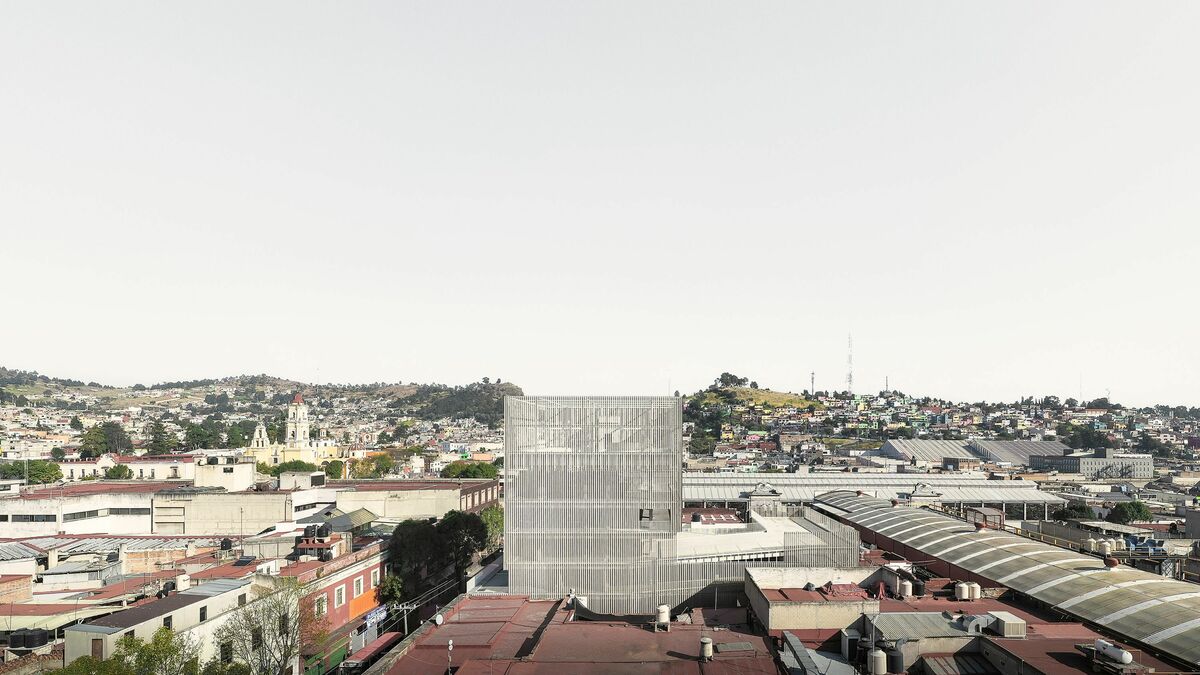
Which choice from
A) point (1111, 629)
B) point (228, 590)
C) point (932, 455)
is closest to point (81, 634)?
point (228, 590)

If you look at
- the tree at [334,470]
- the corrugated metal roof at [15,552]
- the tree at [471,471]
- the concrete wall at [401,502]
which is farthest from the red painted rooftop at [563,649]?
the tree at [334,470]

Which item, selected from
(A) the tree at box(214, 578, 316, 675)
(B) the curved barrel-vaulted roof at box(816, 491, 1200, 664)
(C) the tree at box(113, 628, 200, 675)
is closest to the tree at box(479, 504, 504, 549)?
(A) the tree at box(214, 578, 316, 675)

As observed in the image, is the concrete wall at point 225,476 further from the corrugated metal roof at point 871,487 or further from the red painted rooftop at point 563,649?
the red painted rooftop at point 563,649

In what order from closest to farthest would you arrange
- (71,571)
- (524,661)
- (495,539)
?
(524,661) < (71,571) < (495,539)

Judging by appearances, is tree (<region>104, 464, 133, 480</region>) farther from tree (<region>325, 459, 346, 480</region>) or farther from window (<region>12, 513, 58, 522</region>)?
window (<region>12, 513, 58, 522</region>)

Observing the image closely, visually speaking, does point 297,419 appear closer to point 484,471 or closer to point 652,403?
point 484,471

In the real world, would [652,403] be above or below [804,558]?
above
